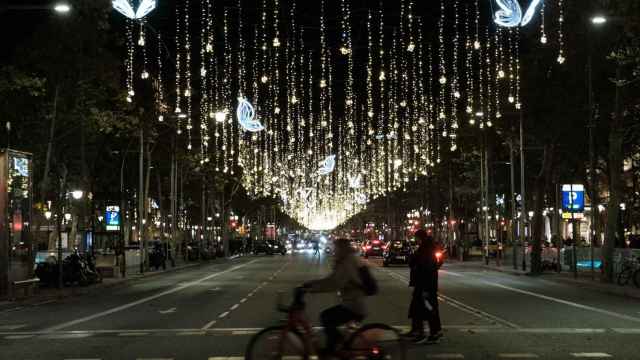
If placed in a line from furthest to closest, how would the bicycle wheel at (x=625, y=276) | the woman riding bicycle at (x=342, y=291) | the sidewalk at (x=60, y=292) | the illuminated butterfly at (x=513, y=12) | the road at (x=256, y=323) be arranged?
1. the bicycle wheel at (x=625, y=276)
2. the sidewalk at (x=60, y=292)
3. the illuminated butterfly at (x=513, y=12)
4. the road at (x=256, y=323)
5. the woman riding bicycle at (x=342, y=291)

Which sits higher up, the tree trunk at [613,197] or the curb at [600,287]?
the tree trunk at [613,197]

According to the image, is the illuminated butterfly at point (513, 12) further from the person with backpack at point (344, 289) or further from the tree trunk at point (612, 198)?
the person with backpack at point (344, 289)

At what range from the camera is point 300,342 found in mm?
12328

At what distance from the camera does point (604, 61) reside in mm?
42375

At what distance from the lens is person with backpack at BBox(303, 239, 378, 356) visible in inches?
490

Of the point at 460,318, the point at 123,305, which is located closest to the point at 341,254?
the point at 460,318

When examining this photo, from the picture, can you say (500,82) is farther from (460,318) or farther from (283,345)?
(283,345)

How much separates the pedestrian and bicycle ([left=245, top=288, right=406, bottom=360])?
5.20 meters

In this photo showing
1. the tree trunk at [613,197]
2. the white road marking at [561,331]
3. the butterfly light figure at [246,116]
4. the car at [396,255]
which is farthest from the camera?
the car at [396,255]

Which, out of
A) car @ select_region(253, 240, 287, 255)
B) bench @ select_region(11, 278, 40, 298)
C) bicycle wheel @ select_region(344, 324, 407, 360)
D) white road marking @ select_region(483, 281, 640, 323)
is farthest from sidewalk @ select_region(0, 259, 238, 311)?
car @ select_region(253, 240, 287, 255)

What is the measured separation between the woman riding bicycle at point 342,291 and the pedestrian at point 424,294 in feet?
16.7

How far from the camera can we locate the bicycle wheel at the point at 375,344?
12.3 meters

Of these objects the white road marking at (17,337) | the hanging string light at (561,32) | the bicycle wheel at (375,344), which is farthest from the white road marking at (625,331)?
the hanging string light at (561,32)

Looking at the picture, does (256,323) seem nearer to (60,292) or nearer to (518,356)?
(518,356)
